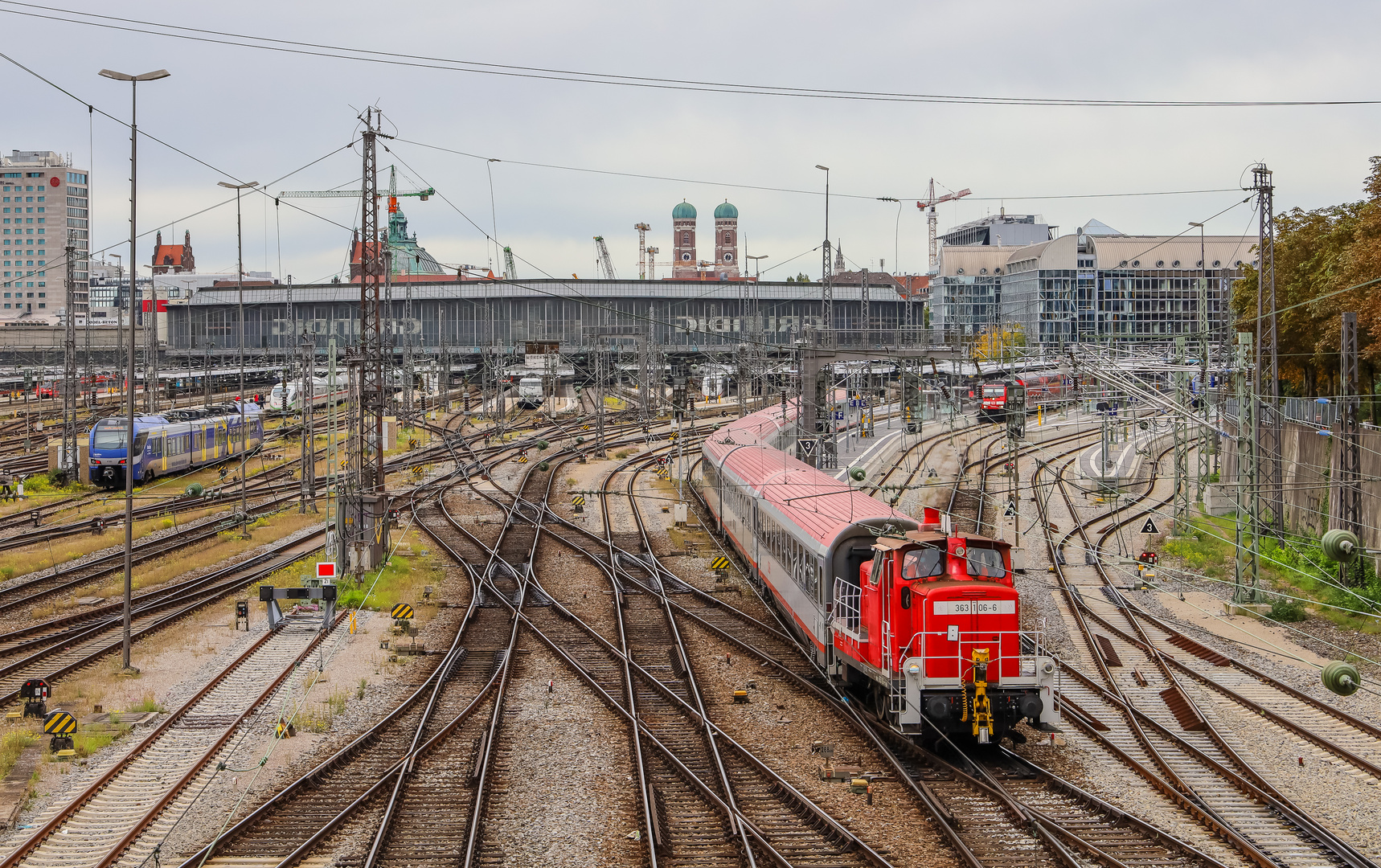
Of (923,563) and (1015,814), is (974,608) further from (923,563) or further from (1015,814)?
(1015,814)

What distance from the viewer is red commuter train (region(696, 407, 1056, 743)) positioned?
15.4m

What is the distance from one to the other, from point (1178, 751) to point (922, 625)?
4.25m

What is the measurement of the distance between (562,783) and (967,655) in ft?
18.0

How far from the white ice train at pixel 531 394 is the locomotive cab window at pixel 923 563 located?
76.8 metres

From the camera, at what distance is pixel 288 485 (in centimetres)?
5012

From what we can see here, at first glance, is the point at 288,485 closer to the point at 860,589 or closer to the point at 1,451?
the point at 1,451

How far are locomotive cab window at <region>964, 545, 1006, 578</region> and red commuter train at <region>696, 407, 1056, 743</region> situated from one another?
0.01 m

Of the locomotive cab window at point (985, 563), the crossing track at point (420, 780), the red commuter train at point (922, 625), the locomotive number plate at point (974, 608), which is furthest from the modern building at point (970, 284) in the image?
the locomotive number plate at point (974, 608)

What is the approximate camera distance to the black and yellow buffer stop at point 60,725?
16.4m

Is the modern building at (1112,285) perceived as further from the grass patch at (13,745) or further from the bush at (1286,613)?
the grass patch at (13,745)

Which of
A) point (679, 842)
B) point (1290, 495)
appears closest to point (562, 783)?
point (679, 842)

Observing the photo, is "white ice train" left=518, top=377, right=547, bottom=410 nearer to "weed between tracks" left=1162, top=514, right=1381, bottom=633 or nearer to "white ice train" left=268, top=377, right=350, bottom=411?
"white ice train" left=268, top=377, right=350, bottom=411

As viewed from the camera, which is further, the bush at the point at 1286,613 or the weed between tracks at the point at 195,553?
the weed between tracks at the point at 195,553

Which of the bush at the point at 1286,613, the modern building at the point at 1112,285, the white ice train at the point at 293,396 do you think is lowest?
the bush at the point at 1286,613
